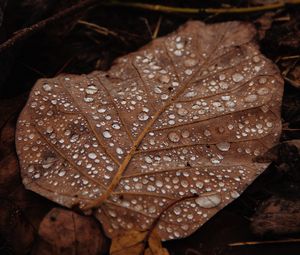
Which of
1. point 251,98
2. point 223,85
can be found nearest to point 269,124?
point 251,98

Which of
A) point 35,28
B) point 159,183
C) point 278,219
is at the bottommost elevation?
point 278,219

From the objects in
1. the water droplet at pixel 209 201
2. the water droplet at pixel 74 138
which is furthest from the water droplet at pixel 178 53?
the water droplet at pixel 209 201

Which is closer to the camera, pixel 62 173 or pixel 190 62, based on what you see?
pixel 62 173

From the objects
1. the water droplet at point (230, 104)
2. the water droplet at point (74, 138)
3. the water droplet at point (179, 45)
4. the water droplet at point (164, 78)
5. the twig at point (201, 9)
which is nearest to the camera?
the water droplet at point (74, 138)

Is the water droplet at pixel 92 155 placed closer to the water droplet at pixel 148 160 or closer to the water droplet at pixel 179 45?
the water droplet at pixel 148 160

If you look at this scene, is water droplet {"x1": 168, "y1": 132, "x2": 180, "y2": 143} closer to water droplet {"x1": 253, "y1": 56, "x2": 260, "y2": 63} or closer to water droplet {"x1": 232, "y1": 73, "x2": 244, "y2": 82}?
water droplet {"x1": 232, "y1": 73, "x2": 244, "y2": 82}

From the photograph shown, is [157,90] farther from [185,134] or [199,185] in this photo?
[199,185]

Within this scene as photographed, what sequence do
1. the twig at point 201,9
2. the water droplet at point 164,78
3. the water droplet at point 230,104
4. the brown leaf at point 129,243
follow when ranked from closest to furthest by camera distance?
the brown leaf at point 129,243, the water droplet at point 230,104, the water droplet at point 164,78, the twig at point 201,9

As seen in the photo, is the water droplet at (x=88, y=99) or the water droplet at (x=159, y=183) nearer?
the water droplet at (x=159, y=183)
